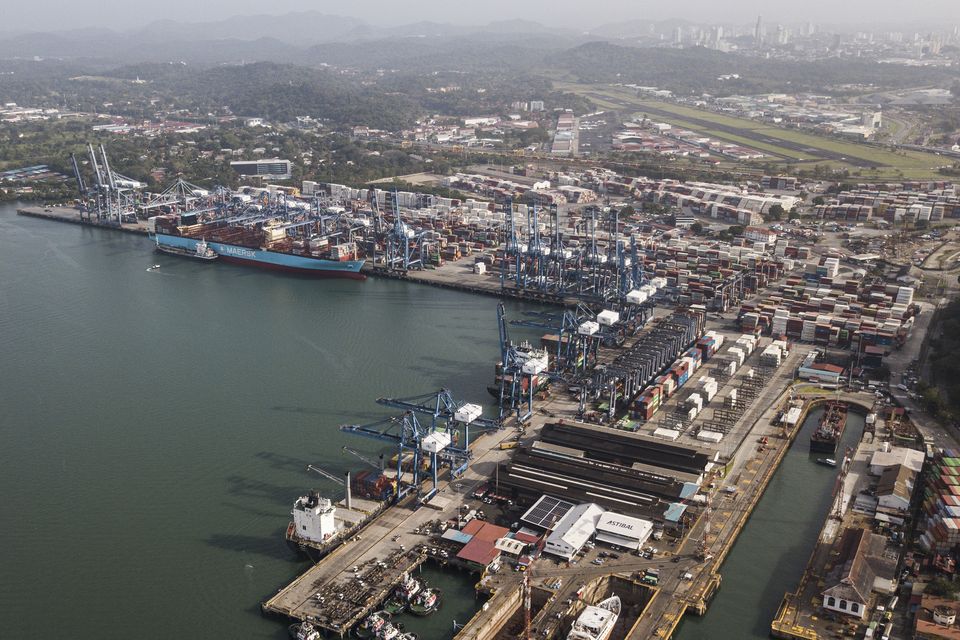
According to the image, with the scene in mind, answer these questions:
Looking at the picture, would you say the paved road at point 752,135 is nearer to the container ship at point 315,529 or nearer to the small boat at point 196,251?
the small boat at point 196,251

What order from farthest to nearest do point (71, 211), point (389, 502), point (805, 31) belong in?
1. point (805, 31)
2. point (71, 211)
3. point (389, 502)

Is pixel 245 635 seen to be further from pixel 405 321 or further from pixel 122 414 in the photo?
pixel 405 321

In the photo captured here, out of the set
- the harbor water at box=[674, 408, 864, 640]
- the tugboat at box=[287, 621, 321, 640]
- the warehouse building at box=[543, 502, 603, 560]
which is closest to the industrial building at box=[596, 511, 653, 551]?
the warehouse building at box=[543, 502, 603, 560]

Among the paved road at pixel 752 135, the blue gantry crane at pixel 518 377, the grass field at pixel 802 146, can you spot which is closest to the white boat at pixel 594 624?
the blue gantry crane at pixel 518 377

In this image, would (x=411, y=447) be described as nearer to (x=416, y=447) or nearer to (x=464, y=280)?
(x=416, y=447)

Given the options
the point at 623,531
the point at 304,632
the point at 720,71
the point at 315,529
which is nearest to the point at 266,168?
the point at 315,529

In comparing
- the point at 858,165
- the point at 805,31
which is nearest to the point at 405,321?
the point at 858,165
